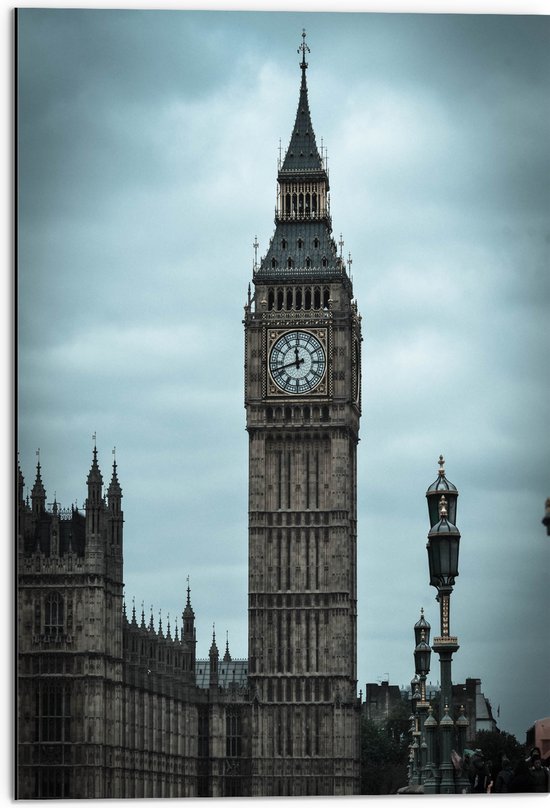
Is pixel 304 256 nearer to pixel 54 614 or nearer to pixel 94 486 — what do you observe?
pixel 94 486

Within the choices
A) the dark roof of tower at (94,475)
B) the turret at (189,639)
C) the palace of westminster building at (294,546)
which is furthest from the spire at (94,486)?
the turret at (189,639)

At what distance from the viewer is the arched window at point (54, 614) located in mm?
61719

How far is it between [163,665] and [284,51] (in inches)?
1610

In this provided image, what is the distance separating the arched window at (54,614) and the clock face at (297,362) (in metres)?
21.2

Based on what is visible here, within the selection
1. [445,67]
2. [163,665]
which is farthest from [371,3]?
[163,665]

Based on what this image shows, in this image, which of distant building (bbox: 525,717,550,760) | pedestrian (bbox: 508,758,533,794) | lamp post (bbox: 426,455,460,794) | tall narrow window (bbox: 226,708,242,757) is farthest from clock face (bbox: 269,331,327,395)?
lamp post (bbox: 426,455,460,794)

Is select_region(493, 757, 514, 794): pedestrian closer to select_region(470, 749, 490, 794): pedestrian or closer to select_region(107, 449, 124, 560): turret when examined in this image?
select_region(470, 749, 490, 794): pedestrian

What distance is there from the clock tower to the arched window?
1981cm

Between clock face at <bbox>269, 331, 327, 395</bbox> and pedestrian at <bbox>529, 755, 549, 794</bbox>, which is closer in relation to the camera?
pedestrian at <bbox>529, 755, 549, 794</bbox>

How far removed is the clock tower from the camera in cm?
8119

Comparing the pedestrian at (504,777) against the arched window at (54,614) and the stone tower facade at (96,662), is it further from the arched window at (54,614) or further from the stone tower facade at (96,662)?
the arched window at (54,614)

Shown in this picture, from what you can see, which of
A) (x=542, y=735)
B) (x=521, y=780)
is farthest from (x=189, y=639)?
(x=521, y=780)

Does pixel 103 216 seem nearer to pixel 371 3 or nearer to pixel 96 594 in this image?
pixel 371 3

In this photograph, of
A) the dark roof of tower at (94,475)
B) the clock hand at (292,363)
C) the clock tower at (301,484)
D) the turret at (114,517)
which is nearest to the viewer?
the dark roof of tower at (94,475)
